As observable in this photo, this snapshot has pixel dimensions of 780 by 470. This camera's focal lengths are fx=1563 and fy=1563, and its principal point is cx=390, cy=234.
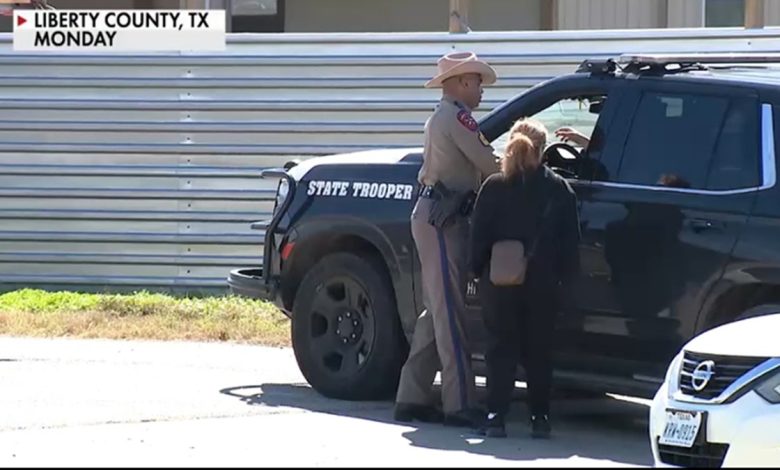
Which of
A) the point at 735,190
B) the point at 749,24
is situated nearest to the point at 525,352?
the point at 735,190

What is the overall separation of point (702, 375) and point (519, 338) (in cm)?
156

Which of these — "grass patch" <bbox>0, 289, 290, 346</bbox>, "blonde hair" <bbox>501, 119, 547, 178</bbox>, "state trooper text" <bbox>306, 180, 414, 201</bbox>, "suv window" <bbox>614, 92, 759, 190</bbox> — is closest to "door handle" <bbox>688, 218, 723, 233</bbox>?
"suv window" <bbox>614, 92, 759, 190</bbox>

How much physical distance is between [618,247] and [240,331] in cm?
501

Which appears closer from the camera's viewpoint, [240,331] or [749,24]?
[240,331]

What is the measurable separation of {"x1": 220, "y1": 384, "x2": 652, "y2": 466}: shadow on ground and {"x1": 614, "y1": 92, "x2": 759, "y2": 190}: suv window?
144 centimetres

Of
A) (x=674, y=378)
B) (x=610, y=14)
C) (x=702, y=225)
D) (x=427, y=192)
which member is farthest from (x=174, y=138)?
(x=674, y=378)

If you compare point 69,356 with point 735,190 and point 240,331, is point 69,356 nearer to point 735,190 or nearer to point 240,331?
point 240,331

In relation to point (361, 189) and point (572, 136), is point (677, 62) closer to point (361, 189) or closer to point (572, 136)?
point (572, 136)

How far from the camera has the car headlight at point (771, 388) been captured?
661 cm

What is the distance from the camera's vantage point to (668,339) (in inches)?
319

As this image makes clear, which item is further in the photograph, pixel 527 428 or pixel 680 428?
pixel 527 428

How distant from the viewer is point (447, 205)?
868 cm

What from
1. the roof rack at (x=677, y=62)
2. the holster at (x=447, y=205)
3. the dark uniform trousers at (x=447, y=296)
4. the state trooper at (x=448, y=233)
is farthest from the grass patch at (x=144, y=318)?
the roof rack at (x=677, y=62)

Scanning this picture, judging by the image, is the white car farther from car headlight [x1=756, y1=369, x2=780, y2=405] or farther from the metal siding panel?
the metal siding panel
